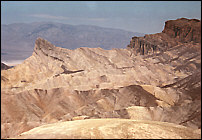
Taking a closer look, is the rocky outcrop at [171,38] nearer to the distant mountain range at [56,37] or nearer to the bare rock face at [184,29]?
the bare rock face at [184,29]

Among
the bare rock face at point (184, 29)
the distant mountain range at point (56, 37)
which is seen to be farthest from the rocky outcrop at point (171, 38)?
the distant mountain range at point (56, 37)

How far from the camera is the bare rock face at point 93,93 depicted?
16.5m

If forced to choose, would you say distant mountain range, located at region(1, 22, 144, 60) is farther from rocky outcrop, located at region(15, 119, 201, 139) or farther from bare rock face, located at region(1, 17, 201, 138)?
rocky outcrop, located at region(15, 119, 201, 139)

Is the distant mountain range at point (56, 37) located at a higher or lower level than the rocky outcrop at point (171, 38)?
lower

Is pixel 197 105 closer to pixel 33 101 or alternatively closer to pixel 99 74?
pixel 99 74

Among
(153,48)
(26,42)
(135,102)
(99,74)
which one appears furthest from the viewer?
(26,42)

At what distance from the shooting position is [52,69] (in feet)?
91.4

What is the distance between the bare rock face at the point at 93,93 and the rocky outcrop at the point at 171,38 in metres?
8.27

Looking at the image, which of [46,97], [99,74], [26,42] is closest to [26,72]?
[46,97]

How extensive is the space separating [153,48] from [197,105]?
26932mm

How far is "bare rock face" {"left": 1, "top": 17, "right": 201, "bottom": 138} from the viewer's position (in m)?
16.5

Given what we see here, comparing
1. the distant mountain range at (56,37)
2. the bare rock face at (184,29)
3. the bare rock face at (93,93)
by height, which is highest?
the bare rock face at (184,29)

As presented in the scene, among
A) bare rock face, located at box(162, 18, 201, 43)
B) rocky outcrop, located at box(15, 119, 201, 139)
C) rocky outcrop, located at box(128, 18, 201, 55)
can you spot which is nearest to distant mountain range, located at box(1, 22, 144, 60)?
bare rock face, located at box(162, 18, 201, 43)

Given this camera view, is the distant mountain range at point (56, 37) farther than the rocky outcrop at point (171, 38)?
Yes
